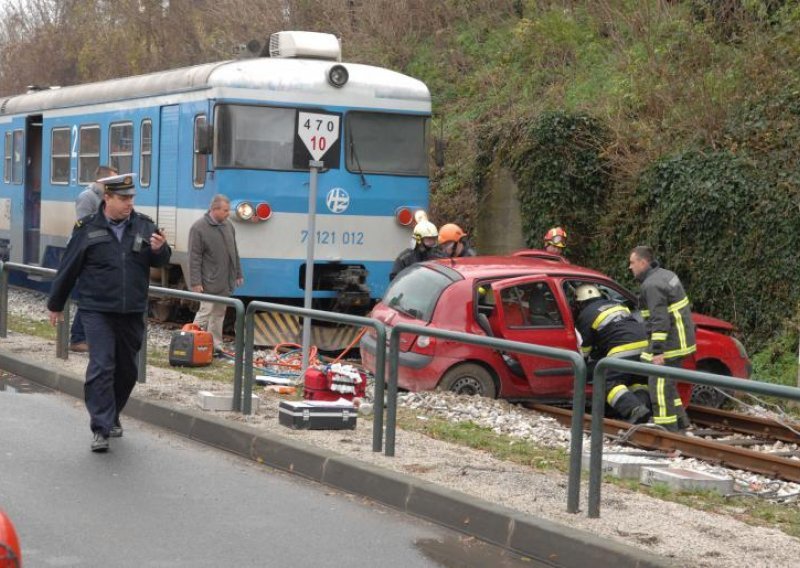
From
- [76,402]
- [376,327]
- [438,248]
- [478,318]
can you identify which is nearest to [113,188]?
[376,327]

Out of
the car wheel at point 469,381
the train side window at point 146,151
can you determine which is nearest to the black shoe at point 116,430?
the car wheel at point 469,381

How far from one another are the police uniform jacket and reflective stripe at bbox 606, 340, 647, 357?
15.8 feet

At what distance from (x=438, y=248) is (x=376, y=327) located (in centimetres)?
718

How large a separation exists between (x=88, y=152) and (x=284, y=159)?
15.8ft

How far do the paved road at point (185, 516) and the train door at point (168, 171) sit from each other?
790cm

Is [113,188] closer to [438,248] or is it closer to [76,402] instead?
[76,402]

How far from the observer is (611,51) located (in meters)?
25.5

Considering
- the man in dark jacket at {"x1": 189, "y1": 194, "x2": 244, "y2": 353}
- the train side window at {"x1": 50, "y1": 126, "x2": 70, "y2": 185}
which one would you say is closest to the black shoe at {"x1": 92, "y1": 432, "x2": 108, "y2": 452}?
the man in dark jacket at {"x1": 189, "y1": 194, "x2": 244, "y2": 353}

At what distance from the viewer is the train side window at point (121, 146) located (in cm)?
1909

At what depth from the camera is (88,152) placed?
2061cm

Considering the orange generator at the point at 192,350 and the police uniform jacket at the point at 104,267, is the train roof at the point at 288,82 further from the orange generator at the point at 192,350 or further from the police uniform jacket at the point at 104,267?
the police uniform jacket at the point at 104,267

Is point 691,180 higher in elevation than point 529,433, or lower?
higher

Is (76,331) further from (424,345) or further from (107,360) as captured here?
(424,345)

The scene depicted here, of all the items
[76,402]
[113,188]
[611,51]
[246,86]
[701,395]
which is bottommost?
[76,402]
